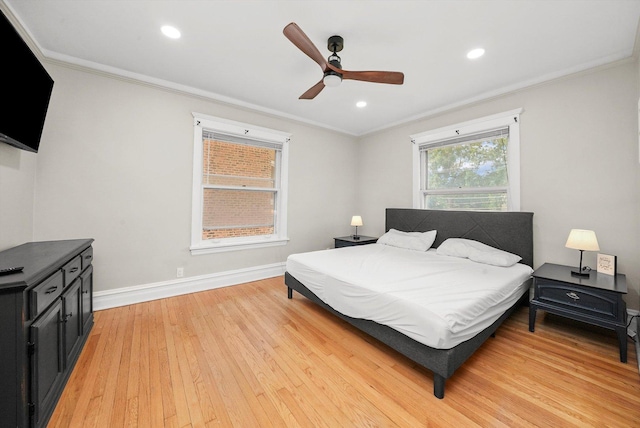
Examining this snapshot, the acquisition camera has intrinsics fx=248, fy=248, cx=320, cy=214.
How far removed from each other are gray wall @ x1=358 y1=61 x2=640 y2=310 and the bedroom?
10mm

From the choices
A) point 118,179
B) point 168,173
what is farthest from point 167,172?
point 118,179

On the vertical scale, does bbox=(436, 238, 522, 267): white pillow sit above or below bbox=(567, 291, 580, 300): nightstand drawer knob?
above

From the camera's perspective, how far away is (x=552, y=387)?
1675 millimetres

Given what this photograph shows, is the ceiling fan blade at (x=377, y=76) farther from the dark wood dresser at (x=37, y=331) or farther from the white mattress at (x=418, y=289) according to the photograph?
the dark wood dresser at (x=37, y=331)

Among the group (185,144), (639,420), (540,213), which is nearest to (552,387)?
(639,420)

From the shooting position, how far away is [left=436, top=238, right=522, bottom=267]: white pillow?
278 centimetres

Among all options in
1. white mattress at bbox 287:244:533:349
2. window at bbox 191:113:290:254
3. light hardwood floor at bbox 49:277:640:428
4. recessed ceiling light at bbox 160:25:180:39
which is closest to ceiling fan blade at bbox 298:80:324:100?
recessed ceiling light at bbox 160:25:180:39

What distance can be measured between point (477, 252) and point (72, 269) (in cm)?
392

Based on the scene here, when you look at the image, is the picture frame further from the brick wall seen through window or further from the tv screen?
the tv screen

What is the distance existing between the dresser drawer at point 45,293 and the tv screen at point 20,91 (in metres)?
1.05

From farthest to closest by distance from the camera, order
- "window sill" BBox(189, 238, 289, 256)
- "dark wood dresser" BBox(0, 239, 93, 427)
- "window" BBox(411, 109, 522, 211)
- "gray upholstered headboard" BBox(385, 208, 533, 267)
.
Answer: "window sill" BBox(189, 238, 289, 256), "window" BBox(411, 109, 522, 211), "gray upholstered headboard" BBox(385, 208, 533, 267), "dark wood dresser" BBox(0, 239, 93, 427)

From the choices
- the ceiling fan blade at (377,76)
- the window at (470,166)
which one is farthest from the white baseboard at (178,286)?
the ceiling fan blade at (377,76)

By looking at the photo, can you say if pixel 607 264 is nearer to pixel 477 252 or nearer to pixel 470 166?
pixel 477 252

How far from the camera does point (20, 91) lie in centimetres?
177
